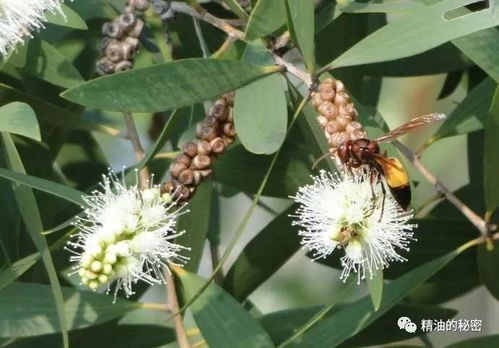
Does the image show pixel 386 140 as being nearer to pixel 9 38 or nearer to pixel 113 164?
pixel 9 38

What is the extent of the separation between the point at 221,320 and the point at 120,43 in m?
0.28

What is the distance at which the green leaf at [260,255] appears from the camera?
1123 mm

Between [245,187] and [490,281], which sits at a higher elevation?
[245,187]

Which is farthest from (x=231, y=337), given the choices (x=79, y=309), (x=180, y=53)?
(x=180, y=53)

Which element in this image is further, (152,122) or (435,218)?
(152,122)

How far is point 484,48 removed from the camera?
0.89 meters

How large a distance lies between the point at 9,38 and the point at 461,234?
561 millimetres

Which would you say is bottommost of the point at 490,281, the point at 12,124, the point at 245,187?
the point at 490,281

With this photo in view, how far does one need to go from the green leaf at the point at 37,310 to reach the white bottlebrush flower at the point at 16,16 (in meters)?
0.23

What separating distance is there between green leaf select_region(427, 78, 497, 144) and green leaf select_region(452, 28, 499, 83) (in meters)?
0.13

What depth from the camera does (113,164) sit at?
130 centimetres

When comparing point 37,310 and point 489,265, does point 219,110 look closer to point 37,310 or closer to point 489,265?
point 37,310

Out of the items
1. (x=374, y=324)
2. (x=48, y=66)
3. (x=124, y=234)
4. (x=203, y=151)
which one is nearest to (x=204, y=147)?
(x=203, y=151)

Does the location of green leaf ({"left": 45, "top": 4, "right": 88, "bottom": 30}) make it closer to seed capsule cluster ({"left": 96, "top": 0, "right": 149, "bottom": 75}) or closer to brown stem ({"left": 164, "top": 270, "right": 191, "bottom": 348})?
seed capsule cluster ({"left": 96, "top": 0, "right": 149, "bottom": 75})
